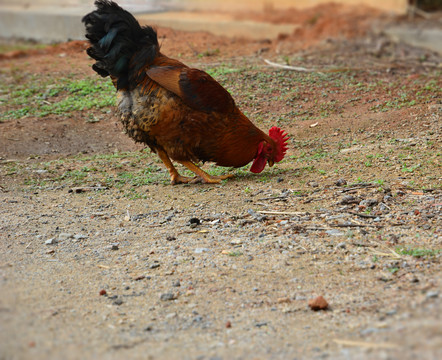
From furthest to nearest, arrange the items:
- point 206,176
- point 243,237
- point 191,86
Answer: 1. point 206,176
2. point 191,86
3. point 243,237

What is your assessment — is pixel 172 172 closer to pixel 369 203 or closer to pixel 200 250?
pixel 200 250

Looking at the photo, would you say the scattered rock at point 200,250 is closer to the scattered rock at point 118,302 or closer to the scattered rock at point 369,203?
the scattered rock at point 118,302

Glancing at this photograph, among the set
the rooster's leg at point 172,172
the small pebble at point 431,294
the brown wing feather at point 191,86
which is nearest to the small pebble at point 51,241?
the rooster's leg at point 172,172

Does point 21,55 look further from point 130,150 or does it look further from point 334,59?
point 334,59

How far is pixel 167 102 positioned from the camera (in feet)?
19.5

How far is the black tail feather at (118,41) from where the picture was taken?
600 centimetres

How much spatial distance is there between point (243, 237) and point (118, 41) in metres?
2.72

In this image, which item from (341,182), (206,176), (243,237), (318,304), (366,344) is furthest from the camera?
(206,176)

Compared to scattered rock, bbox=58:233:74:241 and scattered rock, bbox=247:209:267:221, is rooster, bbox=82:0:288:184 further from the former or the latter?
scattered rock, bbox=58:233:74:241

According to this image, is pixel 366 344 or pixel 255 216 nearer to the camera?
pixel 366 344

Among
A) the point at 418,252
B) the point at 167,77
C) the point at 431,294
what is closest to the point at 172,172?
the point at 167,77

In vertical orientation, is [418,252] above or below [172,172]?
above

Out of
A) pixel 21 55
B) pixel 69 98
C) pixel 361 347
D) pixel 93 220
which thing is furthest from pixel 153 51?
pixel 21 55

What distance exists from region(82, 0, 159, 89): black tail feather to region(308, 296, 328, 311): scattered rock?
11.7 ft
